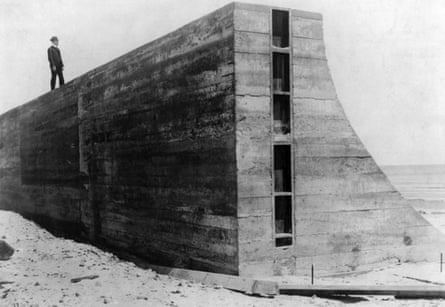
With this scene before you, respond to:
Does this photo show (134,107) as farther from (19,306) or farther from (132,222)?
(19,306)

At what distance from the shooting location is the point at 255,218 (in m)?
7.12

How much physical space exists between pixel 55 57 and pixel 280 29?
410 inches

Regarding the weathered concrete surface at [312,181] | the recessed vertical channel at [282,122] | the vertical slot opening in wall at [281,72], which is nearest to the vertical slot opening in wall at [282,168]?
the recessed vertical channel at [282,122]

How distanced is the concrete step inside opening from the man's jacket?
6.52 m

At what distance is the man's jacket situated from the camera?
1550 centimetres

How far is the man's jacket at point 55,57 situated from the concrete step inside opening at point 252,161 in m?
6.52

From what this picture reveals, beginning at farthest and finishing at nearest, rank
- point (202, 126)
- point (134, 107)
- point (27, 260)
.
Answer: point (27, 260) → point (134, 107) → point (202, 126)

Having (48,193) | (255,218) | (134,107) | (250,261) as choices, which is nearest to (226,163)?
(255,218)

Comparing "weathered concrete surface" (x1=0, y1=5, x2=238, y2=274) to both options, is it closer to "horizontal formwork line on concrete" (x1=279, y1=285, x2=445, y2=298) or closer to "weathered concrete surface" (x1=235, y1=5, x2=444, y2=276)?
"weathered concrete surface" (x1=235, y1=5, x2=444, y2=276)

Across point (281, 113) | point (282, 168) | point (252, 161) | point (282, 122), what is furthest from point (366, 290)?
point (281, 113)

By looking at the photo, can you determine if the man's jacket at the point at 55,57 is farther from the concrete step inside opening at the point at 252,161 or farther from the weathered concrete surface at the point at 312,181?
the weathered concrete surface at the point at 312,181

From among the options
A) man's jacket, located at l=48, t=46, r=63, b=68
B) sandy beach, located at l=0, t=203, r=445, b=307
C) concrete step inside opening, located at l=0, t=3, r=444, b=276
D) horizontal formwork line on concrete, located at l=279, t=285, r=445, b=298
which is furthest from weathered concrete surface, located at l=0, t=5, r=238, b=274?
man's jacket, located at l=48, t=46, r=63, b=68

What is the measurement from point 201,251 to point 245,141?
2104 millimetres

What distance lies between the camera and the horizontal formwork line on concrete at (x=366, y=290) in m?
6.41
